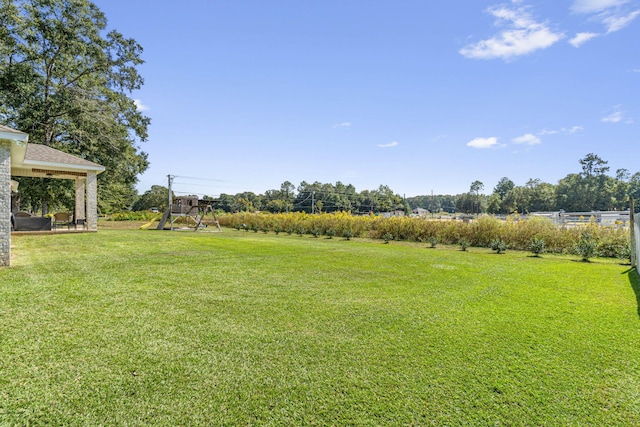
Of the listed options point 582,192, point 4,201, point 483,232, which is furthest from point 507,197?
point 4,201

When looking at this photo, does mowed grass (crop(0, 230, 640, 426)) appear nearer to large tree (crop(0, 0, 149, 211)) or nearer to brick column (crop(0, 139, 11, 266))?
brick column (crop(0, 139, 11, 266))

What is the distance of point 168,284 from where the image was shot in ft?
16.0

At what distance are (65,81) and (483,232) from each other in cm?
2333

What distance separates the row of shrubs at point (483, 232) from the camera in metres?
9.59

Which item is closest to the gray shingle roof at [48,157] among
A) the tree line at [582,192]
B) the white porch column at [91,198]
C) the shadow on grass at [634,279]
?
the white porch column at [91,198]

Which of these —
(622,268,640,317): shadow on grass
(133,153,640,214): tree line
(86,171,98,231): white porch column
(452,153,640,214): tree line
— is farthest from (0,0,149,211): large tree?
(452,153,640,214): tree line

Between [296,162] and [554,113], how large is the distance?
80.4 ft

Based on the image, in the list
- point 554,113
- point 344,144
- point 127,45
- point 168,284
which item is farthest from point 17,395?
point 344,144

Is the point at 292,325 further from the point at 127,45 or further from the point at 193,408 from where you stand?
the point at 127,45

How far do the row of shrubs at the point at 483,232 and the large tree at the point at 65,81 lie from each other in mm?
11718

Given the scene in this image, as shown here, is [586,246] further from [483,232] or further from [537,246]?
[483,232]

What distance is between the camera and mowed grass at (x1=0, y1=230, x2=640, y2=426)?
74.5 inches

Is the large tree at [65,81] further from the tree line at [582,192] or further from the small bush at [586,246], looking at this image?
the tree line at [582,192]

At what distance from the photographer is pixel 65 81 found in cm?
1738
